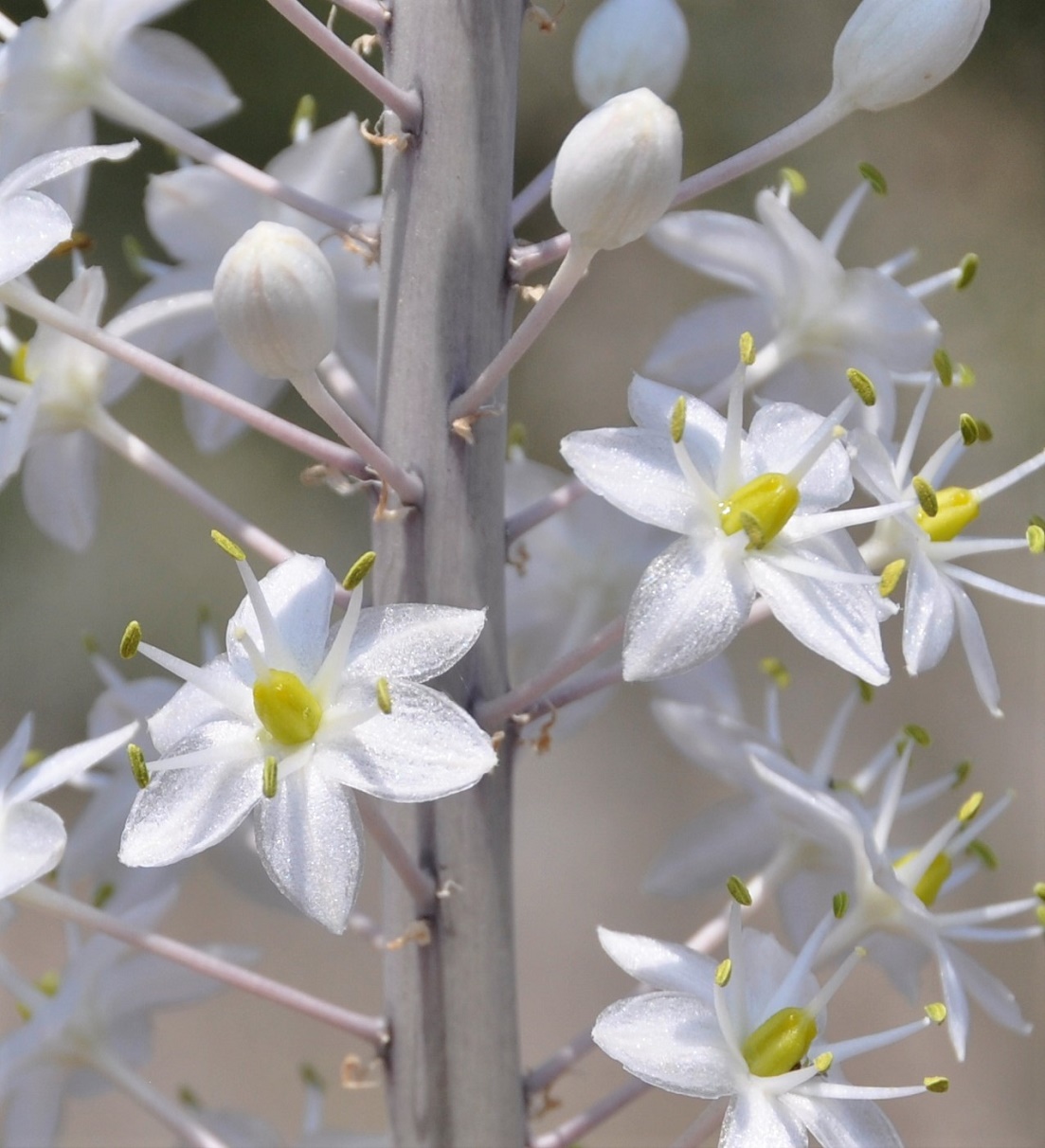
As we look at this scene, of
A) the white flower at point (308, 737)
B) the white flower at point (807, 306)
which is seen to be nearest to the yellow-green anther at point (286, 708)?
the white flower at point (308, 737)

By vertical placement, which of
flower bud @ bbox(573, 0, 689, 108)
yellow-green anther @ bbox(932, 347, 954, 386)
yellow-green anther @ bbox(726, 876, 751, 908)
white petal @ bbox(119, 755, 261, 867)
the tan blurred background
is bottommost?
yellow-green anther @ bbox(726, 876, 751, 908)

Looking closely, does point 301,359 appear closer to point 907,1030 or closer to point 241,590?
point 907,1030

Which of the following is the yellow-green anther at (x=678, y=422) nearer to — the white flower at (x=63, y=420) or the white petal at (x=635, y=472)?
the white petal at (x=635, y=472)

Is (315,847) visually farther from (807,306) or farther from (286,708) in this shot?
(807,306)

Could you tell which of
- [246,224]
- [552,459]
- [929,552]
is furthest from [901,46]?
[552,459]

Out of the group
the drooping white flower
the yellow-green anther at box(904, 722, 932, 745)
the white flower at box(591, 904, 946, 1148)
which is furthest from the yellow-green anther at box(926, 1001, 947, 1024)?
the drooping white flower

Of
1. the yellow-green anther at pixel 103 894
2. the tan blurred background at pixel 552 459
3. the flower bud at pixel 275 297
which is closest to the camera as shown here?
the flower bud at pixel 275 297

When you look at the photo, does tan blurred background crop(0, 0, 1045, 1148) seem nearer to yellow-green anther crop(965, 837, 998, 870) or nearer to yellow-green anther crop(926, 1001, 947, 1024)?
yellow-green anther crop(965, 837, 998, 870)
